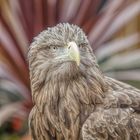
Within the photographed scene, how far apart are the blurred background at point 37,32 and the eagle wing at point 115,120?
1.71m

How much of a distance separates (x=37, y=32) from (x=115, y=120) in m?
1.86

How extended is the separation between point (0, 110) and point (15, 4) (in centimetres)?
64

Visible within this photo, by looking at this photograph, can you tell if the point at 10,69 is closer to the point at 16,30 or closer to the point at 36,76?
the point at 16,30

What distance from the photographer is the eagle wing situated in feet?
8.77

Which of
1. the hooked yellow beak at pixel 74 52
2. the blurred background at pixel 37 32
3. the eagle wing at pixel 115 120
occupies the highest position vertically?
the blurred background at pixel 37 32

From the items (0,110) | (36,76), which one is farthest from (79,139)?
(0,110)

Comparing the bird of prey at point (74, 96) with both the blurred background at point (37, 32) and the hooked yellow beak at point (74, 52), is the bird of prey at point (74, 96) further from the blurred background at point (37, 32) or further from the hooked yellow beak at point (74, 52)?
the blurred background at point (37, 32)

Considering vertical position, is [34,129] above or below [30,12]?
below

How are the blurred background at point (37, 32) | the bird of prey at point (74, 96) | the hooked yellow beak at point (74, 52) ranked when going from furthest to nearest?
the blurred background at point (37, 32), the bird of prey at point (74, 96), the hooked yellow beak at point (74, 52)

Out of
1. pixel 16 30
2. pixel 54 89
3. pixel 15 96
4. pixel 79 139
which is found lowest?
pixel 79 139

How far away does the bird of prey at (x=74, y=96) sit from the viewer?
265 centimetres

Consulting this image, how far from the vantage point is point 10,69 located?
4.54 metres

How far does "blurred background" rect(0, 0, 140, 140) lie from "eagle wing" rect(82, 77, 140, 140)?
171cm

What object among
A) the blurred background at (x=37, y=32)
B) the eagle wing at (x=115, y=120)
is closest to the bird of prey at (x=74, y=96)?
the eagle wing at (x=115, y=120)
